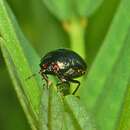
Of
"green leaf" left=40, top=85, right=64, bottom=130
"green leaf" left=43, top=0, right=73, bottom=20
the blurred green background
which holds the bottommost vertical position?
the blurred green background

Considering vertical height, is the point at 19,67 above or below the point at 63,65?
above

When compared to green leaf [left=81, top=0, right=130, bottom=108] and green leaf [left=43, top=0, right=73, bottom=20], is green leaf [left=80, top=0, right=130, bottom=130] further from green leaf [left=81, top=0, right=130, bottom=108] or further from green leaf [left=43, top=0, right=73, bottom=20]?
green leaf [left=43, top=0, right=73, bottom=20]

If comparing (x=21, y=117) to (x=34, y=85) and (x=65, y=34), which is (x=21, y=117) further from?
(x=34, y=85)

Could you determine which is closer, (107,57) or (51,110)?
(51,110)

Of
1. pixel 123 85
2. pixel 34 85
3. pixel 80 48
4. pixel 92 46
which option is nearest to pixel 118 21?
pixel 123 85

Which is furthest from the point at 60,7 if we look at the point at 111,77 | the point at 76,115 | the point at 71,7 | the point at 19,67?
the point at 76,115

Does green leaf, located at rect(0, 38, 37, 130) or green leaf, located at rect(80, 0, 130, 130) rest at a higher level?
green leaf, located at rect(0, 38, 37, 130)

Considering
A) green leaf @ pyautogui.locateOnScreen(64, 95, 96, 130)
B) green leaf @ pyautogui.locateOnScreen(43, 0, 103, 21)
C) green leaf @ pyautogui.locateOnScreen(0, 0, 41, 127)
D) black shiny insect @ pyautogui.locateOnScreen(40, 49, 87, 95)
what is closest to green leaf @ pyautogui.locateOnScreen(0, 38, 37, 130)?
green leaf @ pyautogui.locateOnScreen(0, 0, 41, 127)

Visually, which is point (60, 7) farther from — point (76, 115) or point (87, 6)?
point (76, 115)
